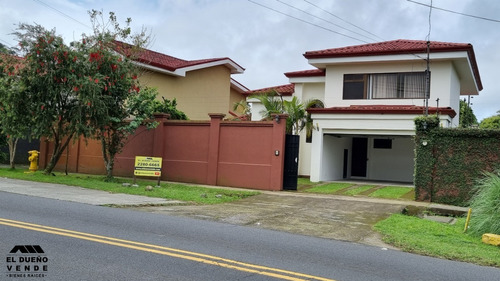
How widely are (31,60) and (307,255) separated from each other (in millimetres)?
13197

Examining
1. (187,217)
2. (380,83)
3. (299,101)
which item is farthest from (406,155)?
(187,217)

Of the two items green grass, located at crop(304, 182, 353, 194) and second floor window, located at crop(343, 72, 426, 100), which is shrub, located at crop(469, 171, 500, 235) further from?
second floor window, located at crop(343, 72, 426, 100)

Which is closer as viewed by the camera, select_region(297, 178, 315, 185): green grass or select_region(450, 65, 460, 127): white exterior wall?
select_region(297, 178, 315, 185): green grass

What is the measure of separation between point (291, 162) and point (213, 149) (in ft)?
11.1

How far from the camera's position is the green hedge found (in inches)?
587

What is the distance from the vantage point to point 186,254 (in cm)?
666

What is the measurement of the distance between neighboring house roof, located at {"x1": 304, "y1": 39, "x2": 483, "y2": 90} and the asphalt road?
13.9 metres

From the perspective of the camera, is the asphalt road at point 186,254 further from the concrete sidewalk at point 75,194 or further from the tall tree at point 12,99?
the tall tree at point 12,99

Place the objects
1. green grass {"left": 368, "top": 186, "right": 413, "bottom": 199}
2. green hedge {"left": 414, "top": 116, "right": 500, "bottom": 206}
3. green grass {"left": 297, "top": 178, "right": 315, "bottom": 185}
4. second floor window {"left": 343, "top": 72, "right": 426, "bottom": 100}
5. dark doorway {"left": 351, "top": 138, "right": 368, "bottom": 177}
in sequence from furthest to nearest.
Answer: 1. dark doorway {"left": 351, "top": 138, "right": 368, "bottom": 177}
2. second floor window {"left": 343, "top": 72, "right": 426, "bottom": 100}
3. green grass {"left": 297, "top": 178, "right": 315, "bottom": 185}
4. green grass {"left": 368, "top": 186, "right": 413, "bottom": 199}
5. green hedge {"left": 414, "top": 116, "right": 500, "bottom": 206}

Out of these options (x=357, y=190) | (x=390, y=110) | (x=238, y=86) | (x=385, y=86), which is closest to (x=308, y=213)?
(x=357, y=190)

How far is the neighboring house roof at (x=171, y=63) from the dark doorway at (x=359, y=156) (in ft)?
29.0

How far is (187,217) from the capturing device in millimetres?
10586

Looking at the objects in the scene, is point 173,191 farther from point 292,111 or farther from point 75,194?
point 292,111

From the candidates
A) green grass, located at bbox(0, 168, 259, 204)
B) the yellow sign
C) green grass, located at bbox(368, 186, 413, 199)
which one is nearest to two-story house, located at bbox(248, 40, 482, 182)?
green grass, located at bbox(368, 186, 413, 199)
